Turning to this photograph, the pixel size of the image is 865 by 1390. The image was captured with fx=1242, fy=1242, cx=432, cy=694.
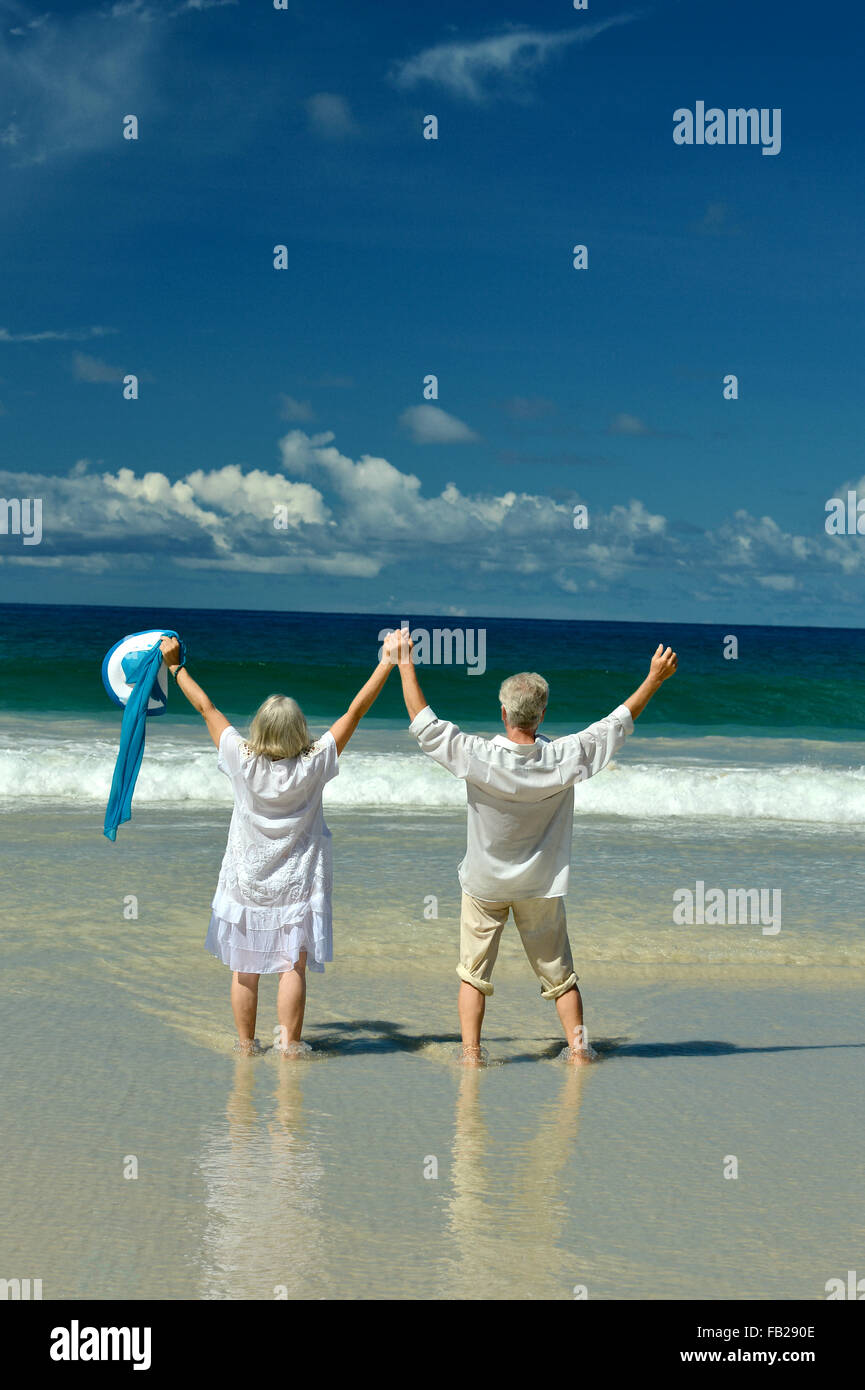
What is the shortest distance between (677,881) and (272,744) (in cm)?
510

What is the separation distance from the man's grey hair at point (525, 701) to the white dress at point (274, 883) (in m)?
0.73

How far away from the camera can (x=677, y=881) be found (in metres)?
9.20

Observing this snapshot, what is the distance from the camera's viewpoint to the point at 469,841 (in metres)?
5.02

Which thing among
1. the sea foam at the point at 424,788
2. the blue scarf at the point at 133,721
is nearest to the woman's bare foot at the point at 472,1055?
the blue scarf at the point at 133,721

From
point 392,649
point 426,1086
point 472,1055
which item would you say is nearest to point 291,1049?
point 426,1086

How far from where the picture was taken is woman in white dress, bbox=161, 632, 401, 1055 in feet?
16.2

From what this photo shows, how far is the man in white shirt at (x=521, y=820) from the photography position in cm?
482

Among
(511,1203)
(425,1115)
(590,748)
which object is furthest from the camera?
(590,748)

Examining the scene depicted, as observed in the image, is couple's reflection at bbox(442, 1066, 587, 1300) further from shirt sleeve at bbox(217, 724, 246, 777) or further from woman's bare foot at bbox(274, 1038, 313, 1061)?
shirt sleeve at bbox(217, 724, 246, 777)

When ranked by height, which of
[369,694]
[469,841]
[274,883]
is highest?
[369,694]

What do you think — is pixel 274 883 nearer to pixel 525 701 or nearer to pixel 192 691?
pixel 192 691

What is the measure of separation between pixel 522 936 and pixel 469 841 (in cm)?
45
